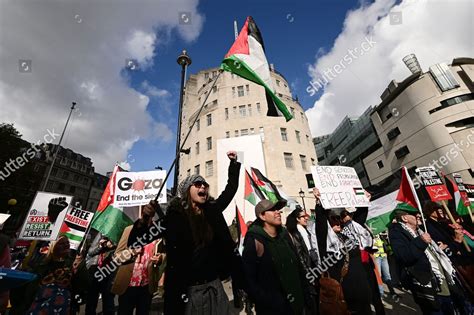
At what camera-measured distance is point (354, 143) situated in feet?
145

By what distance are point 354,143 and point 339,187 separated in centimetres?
4469

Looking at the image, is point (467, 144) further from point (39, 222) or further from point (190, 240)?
point (39, 222)

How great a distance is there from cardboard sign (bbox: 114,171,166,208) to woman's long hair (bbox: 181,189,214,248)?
3.54m

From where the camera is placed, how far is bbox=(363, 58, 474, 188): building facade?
24719 millimetres

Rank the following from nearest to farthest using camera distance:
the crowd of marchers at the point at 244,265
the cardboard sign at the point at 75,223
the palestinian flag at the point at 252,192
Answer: the crowd of marchers at the point at 244,265 → the palestinian flag at the point at 252,192 → the cardboard sign at the point at 75,223

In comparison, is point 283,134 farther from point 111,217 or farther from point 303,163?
point 111,217

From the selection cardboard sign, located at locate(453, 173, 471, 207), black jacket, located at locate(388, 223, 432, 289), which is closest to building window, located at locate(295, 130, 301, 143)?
cardboard sign, located at locate(453, 173, 471, 207)

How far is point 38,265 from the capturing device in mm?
3043

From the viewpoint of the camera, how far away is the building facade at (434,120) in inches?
973

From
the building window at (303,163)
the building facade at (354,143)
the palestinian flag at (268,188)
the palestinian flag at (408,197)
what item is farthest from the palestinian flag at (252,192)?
the building facade at (354,143)

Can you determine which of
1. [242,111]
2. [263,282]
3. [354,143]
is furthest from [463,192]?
[354,143]

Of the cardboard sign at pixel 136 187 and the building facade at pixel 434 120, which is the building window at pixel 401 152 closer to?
the building facade at pixel 434 120

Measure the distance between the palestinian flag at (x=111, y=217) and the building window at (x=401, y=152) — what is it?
120ft

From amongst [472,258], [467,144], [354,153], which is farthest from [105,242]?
[354,153]
